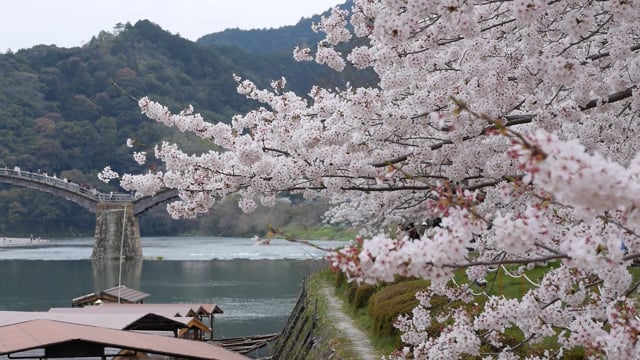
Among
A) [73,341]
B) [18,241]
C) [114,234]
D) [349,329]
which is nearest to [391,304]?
[349,329]

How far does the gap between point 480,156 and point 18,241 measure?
239 ft

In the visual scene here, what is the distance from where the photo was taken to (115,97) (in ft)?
274

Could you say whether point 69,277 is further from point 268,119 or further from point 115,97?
point 115,97

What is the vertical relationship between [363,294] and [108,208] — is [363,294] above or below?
below

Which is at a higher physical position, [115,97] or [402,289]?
[115,97]

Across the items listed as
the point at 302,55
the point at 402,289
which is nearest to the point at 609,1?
the point at 302,55

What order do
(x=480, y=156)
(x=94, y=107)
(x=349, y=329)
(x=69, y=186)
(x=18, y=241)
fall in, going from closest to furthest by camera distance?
(x=480, y=156) → (x=349, y=329) → (x=69, y=186) → (x=18, y=241) → (x=94, y=107)

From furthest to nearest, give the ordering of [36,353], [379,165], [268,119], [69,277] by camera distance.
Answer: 1. [69,277]
2. [36,353]
3. [268,119]
4. [379,165]

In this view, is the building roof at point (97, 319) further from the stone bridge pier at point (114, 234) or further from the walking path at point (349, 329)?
the stone bridge pier at point (114, 234)

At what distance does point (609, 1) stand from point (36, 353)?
771cm

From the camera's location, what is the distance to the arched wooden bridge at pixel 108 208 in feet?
164

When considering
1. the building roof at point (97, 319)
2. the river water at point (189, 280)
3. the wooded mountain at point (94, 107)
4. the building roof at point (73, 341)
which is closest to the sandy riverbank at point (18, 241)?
the wooded mountain at point (94, 107)

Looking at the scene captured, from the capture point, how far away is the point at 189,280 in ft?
116

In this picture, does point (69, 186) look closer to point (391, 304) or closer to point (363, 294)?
point (363, 294)
